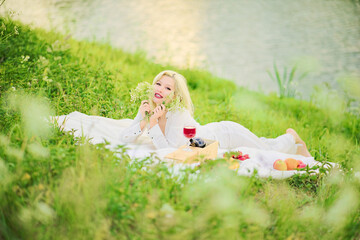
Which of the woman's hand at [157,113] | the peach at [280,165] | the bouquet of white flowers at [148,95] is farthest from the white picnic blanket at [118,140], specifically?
the bouquet of white flowers at [148,95]

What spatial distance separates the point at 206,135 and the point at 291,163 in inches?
48.1

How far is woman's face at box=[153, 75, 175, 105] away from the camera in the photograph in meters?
4.36

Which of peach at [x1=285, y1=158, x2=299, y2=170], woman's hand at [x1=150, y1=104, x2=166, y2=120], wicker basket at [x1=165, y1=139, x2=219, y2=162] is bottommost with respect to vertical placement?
peach at [x1=285, y1=158, x2=299, y2=170]

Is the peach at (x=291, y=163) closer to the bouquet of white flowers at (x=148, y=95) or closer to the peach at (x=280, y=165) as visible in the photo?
the peach at (x=280, y=165)

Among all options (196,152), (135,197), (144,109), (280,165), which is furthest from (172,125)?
(135,197)

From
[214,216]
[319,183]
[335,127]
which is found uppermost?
[214,216]

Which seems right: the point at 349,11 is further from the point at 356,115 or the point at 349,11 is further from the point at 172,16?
the point at 356,115

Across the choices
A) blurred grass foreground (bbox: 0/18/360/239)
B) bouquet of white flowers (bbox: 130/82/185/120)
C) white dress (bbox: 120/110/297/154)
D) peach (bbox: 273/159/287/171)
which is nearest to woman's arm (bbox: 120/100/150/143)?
white dress (bbox: 120/110/297/154)

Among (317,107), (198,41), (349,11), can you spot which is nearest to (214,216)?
(317,107)

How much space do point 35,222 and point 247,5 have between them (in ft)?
57.4

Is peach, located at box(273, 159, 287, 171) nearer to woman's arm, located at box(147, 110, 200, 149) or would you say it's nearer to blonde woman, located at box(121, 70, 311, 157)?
blonde woman, located at box(121, 70, 311, 157)

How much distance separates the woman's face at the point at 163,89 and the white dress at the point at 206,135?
0.23 metres

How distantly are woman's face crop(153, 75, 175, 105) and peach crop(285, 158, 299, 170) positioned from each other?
1.77 meters

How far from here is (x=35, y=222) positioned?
233 centimetres
